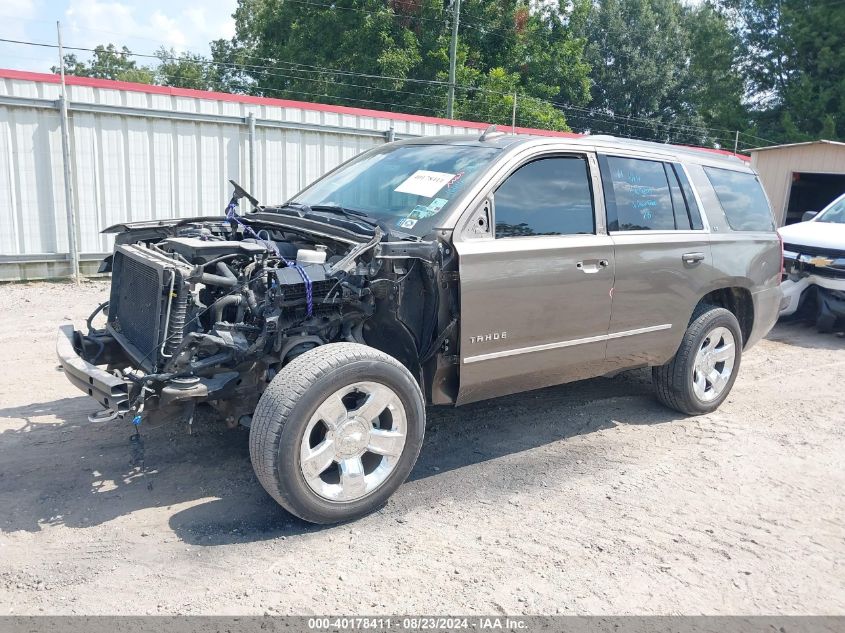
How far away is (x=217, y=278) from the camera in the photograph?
3.75 m

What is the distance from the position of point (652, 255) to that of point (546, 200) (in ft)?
3.10

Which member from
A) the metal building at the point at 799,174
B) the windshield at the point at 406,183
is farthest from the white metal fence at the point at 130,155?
the metal building at the point at 799,174

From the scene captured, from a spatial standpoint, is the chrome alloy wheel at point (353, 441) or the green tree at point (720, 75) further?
the green tree at point (720, 75)

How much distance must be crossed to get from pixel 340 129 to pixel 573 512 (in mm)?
9476

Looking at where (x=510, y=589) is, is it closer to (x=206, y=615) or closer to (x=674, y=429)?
(x=206, y=615)

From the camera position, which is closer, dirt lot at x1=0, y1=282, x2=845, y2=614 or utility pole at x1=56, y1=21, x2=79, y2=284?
dirt lot at x1=0, y1=282, x2=845, y2=614

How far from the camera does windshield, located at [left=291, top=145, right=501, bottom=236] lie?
167 inches

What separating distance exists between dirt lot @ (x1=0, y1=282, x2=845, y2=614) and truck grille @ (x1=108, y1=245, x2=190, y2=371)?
63 centimetres

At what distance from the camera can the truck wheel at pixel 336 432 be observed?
3.47 metres

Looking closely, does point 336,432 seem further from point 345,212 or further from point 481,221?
point 345,212

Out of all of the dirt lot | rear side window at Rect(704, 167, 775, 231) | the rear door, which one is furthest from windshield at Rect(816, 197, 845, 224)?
the rear door

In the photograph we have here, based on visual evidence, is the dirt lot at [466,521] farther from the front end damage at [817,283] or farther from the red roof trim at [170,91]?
the red roof trim at [170,91]

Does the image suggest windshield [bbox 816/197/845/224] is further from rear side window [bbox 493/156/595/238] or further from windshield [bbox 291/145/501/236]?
windshield [bbox 291/145/501/236]

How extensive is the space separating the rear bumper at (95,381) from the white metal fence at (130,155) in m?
6.47
